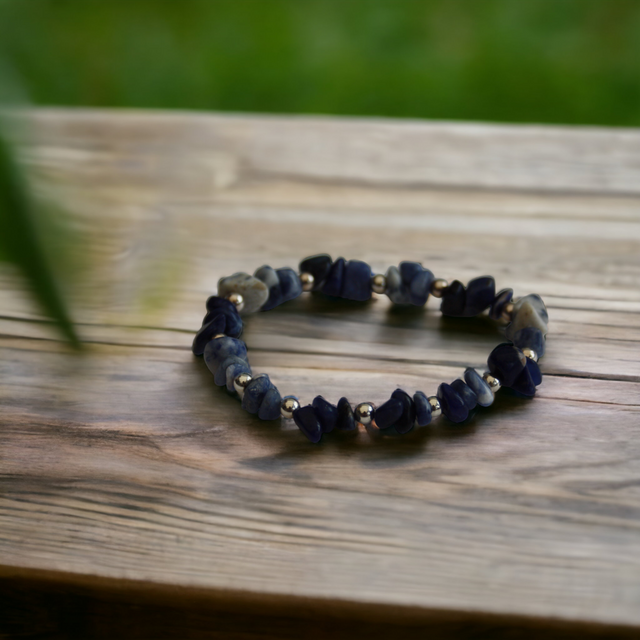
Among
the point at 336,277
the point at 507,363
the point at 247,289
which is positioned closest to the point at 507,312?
the point at 507,363

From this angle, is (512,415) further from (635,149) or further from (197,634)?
(635,149)

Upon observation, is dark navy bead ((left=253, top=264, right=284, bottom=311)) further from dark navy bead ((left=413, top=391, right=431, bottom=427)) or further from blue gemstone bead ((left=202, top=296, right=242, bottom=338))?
dark navy bead ((left=413, top=391, right=431, bottom=427))

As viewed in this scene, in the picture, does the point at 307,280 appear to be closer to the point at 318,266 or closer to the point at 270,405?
the point at 318,266

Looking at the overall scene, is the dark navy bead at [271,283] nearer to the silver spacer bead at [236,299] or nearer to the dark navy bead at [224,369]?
the silver spacer bead at [236,299]

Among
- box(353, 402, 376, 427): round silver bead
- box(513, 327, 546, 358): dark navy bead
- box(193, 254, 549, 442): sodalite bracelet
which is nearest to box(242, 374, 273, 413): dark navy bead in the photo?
box(193, 254, 549, 442): sodalite bracelet

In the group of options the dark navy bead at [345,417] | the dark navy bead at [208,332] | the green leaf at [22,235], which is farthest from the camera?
the dark navy bead at [208,332]

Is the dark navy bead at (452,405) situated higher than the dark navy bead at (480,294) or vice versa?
the dark navy bead at (480,294)

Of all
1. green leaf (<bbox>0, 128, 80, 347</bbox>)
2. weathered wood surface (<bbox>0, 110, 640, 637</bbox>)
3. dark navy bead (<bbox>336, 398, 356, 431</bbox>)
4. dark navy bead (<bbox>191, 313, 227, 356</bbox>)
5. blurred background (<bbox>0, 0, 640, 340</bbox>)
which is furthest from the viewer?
blurred background (<bbox>0, 0, 640, 340</bbox>)

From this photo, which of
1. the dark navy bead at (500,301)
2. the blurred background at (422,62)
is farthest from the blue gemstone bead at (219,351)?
the blurred background at (422,62)
